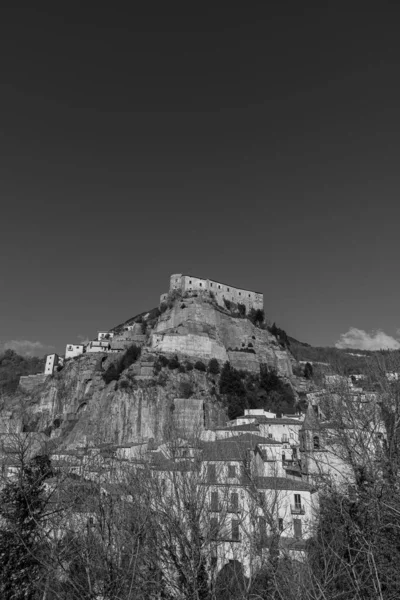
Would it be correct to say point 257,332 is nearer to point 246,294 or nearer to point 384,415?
point 246,294

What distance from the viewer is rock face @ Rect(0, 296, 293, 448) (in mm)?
63906

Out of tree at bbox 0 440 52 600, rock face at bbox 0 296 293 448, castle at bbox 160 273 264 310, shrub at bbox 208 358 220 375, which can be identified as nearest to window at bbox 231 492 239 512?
tree at bbox 0 440 52 600

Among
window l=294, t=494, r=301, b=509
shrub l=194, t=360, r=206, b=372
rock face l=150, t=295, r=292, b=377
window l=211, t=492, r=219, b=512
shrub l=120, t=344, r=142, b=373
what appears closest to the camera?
window l=211, t=492, r=219, b=512

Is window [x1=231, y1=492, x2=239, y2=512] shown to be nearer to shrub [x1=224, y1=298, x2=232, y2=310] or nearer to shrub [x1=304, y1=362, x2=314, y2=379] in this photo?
shrub [x1=304, y1=362, x2=314, y2=379]

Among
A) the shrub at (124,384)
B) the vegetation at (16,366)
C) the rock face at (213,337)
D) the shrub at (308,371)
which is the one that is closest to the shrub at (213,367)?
the rock face at (213,337)

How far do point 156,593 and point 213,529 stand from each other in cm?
284

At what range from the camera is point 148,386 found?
224 feet

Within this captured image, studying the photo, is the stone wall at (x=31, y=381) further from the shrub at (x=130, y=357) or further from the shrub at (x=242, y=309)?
the shrub at (x=242, y=309)

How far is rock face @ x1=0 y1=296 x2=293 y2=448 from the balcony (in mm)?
33257

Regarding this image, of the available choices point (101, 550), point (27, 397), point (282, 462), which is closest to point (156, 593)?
point (101, 550)

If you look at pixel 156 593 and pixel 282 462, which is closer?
pixel 156 593

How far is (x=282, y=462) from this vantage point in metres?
33.6

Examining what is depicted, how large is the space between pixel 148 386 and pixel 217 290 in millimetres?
39075

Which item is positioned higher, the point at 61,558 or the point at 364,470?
the point at 364,470
